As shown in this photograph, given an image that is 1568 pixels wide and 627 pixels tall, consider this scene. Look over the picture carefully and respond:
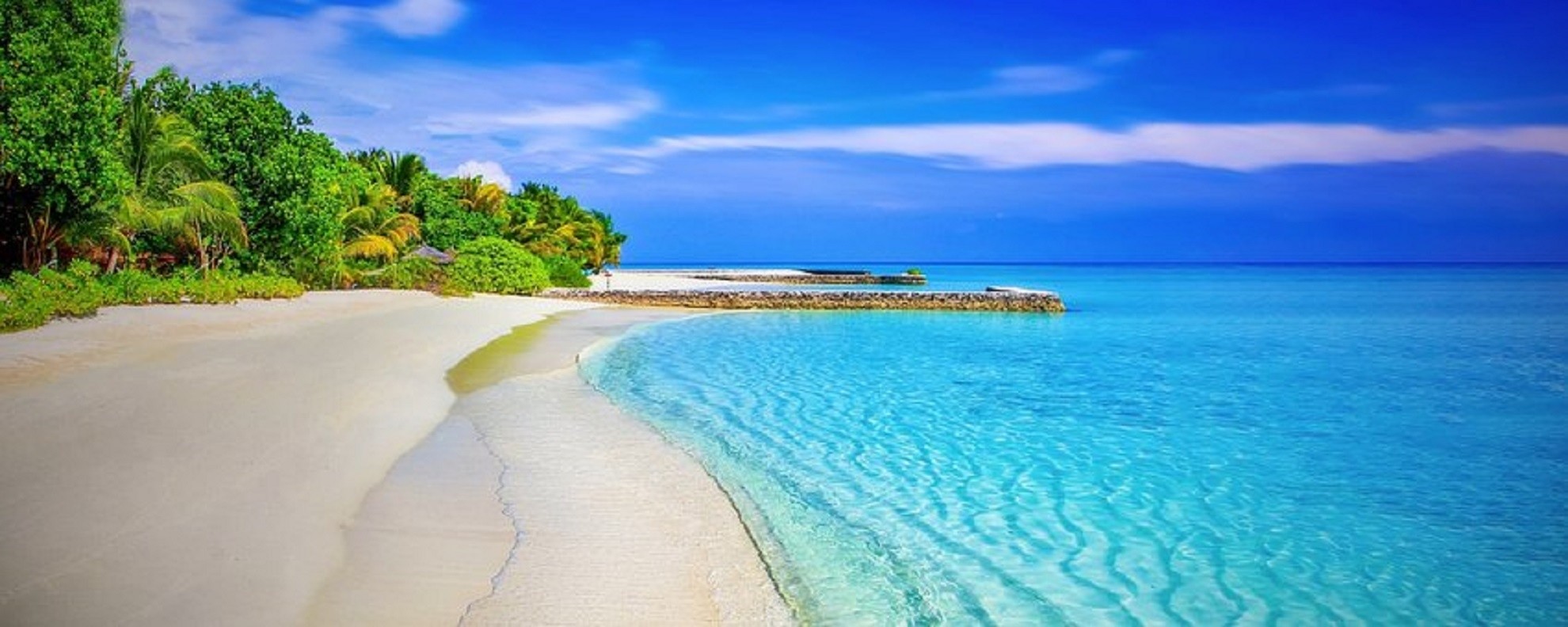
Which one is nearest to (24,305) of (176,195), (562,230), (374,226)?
(176,195)

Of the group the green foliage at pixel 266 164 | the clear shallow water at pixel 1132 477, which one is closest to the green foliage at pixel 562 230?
the green foliage at pixel 266 164

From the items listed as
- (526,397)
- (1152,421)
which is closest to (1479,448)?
(1152,421)

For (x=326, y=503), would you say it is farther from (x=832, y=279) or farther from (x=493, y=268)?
(x=832, y=279)

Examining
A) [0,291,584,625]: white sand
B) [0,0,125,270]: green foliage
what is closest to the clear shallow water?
[0,291,584,625]: white sand

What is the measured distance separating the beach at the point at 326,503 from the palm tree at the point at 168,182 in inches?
436

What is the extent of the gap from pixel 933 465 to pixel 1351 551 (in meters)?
4.37

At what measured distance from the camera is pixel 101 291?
2048 cm

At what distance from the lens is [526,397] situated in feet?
49.4

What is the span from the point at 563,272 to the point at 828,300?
1444 cm

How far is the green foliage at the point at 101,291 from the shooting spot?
53.9ft

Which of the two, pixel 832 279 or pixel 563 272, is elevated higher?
pixel 563 272

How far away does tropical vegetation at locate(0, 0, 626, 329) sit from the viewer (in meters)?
19.0

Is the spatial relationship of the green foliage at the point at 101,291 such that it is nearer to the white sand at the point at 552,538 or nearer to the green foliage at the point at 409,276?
the green foliage at the point at 409,276

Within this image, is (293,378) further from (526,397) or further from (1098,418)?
(1098,418)
